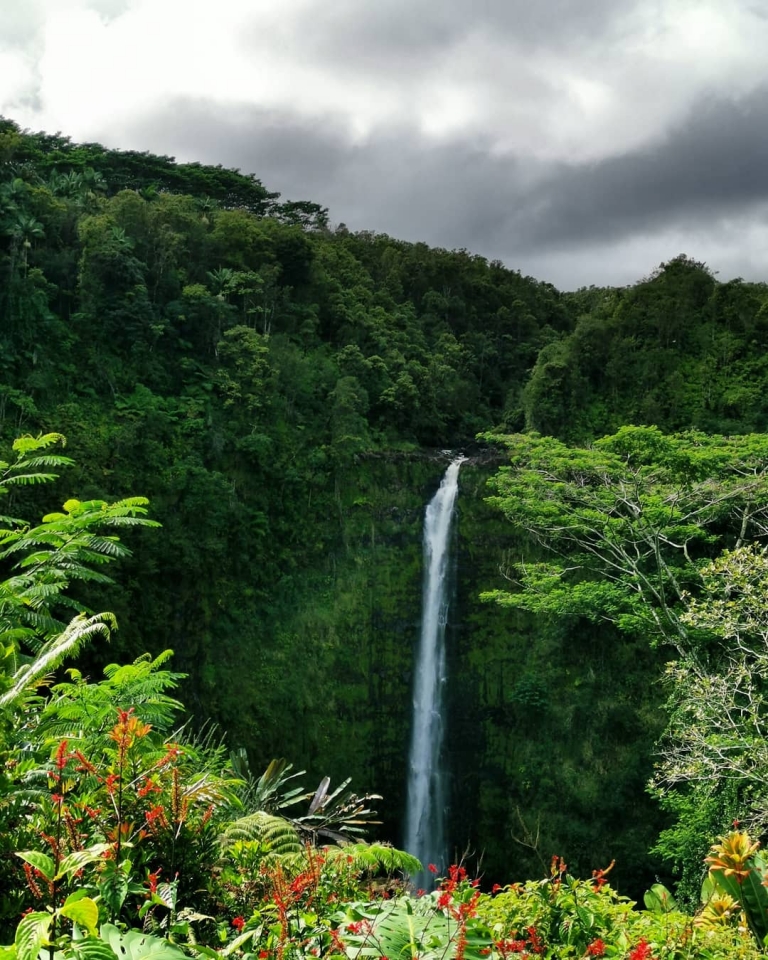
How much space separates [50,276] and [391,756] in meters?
15.2

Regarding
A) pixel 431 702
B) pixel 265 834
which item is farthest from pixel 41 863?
pixel 431 702

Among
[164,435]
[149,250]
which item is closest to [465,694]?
[164,435]

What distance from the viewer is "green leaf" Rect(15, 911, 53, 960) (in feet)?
5.41

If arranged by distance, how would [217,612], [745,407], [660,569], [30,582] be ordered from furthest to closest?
1. [745,407]
2. [217,612]
3. [660,569]
4. [30,582]

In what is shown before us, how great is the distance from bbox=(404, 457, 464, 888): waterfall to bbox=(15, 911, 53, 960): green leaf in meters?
16.1

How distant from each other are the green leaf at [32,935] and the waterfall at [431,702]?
16.1m

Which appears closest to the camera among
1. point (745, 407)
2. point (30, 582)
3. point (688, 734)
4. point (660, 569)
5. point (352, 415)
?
point (30, 582)

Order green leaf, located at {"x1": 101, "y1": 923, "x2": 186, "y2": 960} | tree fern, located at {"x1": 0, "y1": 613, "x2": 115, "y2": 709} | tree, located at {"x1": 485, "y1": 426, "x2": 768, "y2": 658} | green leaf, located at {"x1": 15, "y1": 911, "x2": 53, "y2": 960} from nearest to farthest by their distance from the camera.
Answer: green leaf, located at {"x1": 15, "y1": 911, "x2": 53, "y2": 960}, green leaf, located at {"x1": 101, "y1": 923, "x2": 186, "y2": 960}, tree fern, located at {"x1": 0, "y1": 613, "x2": 115, "y2": 709}, tree, located at {"x1": 485, "y1": 426, "x2": 768, "y2": 658}

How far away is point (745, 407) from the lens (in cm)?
1898

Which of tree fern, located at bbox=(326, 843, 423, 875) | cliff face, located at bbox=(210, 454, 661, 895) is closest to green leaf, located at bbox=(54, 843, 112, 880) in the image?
tree fern, located at bbox=(326, 843, 423, 875)

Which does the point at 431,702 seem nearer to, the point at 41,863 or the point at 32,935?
the point at 41,863

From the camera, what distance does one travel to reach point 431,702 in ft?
60.5

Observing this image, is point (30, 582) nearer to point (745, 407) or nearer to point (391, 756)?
point (391, 756)

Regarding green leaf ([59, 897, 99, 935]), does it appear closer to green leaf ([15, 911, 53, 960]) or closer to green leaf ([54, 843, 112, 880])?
green leaf ([15, 911, 53, 960])
